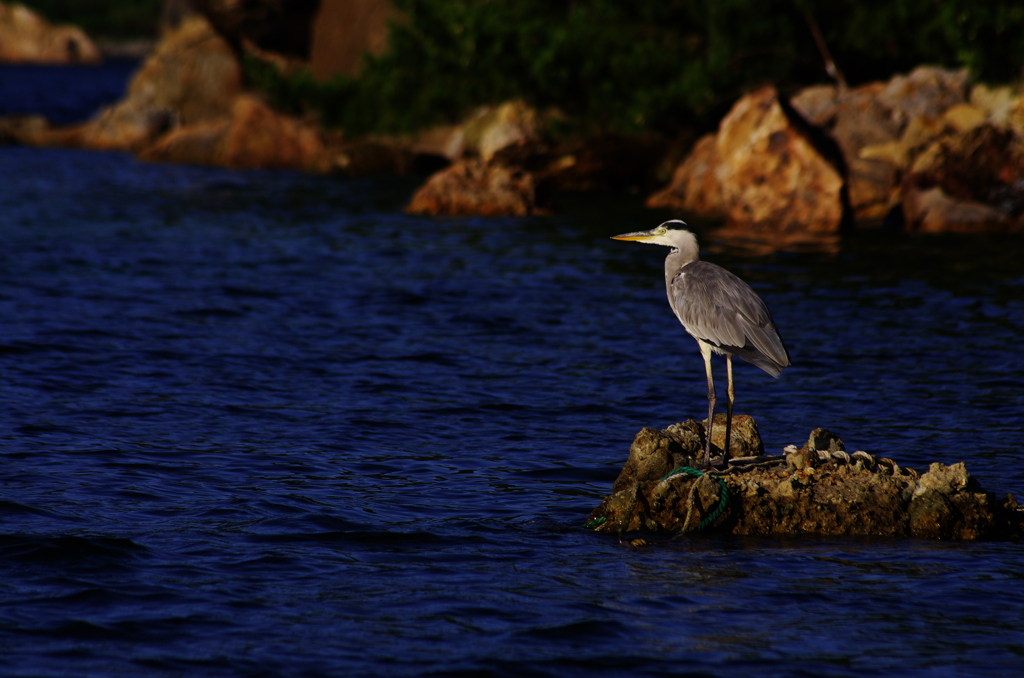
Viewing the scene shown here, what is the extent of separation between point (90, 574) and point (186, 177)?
29.1 m

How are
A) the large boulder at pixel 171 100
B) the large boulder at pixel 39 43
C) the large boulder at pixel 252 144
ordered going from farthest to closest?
the large boulder at pixel 39 43, the large boulder at pixel 171 100, the large boulder at pixel 252 144

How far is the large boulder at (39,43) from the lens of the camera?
12769 cm

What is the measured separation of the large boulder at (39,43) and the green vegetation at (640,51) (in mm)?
101891

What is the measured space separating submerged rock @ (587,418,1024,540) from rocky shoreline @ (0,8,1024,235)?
56.3 feet

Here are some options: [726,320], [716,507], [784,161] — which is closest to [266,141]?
[784,161]

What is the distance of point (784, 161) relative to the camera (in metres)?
26.3

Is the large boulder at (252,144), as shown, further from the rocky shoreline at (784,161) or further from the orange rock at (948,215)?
the orange rock at (948,215)

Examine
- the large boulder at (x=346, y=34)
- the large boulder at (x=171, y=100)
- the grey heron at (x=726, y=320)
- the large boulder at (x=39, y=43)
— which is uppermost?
the large boulder at (x=39, y=43)

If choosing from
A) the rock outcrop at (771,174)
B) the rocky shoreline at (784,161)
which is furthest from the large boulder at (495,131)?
the rock outcrop at (771,174)

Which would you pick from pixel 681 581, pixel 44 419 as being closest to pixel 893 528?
pixel 681 581

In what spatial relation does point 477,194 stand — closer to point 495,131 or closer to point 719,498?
point 495,131

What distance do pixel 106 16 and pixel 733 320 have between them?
160830 mm

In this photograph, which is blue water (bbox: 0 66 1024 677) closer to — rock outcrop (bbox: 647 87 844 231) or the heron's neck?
rock outcrop (bbox: 647 87 844 231)

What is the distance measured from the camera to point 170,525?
9578mm
